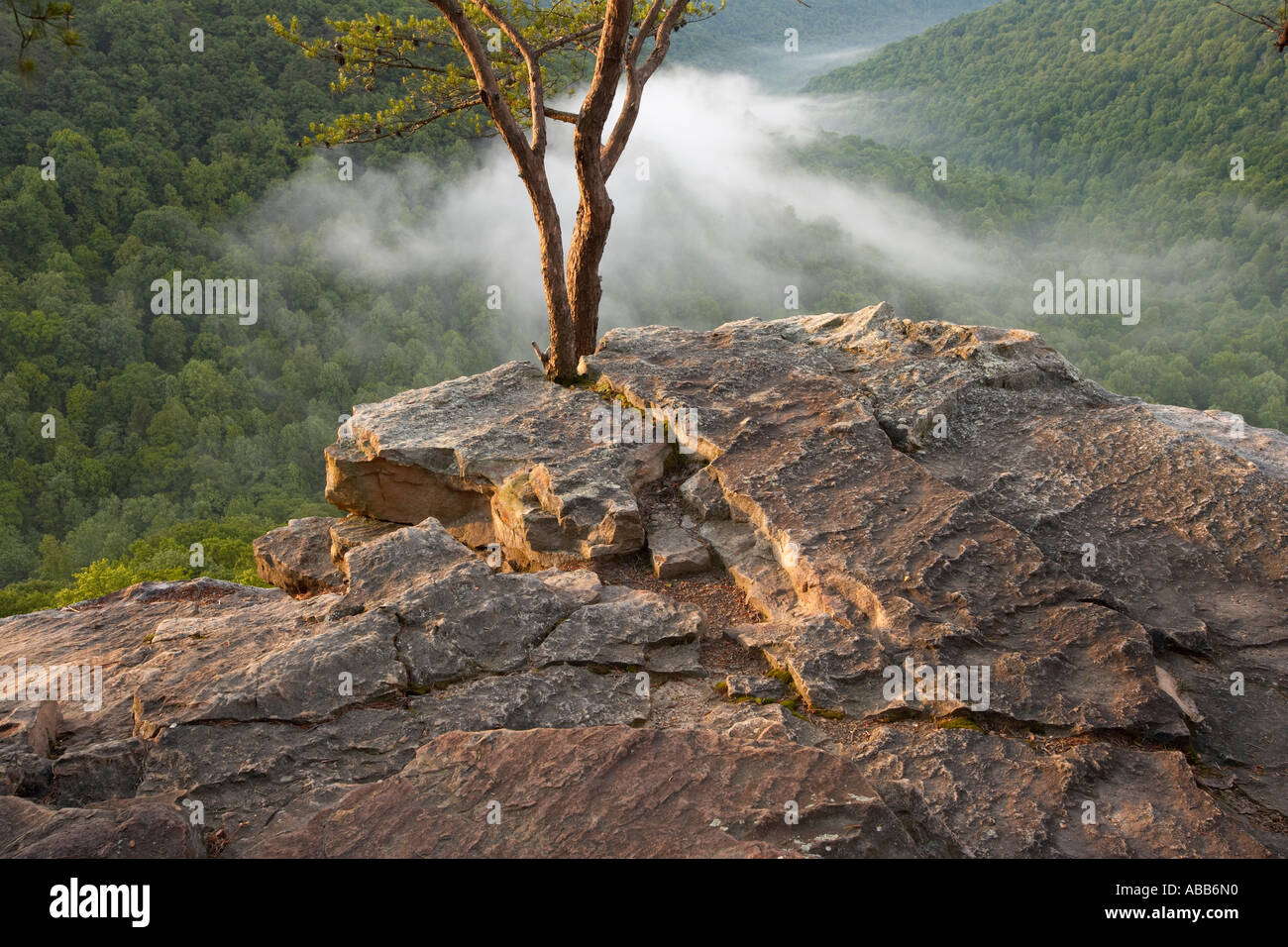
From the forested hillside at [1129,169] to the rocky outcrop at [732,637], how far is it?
56.5m

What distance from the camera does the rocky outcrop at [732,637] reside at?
12.5 feet

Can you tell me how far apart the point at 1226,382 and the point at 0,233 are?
82.6 meters

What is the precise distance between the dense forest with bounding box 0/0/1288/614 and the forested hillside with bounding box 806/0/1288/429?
0.32 m

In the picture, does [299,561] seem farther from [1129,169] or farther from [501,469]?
[1129,169]

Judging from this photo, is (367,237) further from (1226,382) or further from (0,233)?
(1226,382)

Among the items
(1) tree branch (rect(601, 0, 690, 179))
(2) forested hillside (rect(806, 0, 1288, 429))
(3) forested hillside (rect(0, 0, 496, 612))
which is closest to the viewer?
(1) tree branch (rect(601, 0, 690, 179))

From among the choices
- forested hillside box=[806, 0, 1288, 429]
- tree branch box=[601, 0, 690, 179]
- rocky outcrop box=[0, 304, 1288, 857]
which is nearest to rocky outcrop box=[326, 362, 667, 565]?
rocky outcrop box=[0, 304, 1288, 857]

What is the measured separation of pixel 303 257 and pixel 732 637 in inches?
2823

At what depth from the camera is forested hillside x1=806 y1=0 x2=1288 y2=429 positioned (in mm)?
67938

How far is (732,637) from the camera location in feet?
18.9

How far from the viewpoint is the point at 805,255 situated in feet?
313

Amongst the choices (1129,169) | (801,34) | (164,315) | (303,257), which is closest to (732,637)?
(164,315)

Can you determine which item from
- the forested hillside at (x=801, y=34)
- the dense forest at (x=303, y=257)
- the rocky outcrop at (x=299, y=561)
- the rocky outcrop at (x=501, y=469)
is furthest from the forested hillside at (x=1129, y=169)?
the rocky outcrop at (x=299, y=561)

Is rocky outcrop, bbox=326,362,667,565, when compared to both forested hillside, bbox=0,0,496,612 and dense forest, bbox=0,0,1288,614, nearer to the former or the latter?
dense forest, bbox=0,0,1288,614
